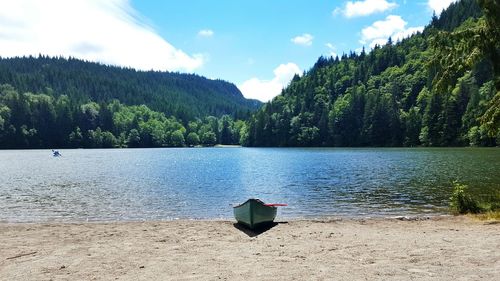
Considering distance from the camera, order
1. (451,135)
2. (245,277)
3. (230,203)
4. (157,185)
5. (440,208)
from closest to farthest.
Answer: (245,277), (440,208), (230,203), (157,185), (451,135)

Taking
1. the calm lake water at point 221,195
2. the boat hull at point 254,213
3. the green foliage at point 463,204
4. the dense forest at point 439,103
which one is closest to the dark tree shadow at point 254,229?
the boat hull at point 254,213

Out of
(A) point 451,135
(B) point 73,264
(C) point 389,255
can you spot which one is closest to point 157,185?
(B) point 73,264

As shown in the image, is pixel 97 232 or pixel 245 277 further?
pixel 97 232

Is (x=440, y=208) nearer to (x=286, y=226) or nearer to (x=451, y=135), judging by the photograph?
(x=286, y=226)

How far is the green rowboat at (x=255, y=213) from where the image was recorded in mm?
22031

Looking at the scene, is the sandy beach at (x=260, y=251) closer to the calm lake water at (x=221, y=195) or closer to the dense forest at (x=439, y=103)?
the calm lake water at (x=221, y=195)

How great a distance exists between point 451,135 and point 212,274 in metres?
140

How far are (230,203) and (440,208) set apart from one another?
15752 millimetres

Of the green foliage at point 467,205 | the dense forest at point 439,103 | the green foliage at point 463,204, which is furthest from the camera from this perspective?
the green foliage at point 463,204

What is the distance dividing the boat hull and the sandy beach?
0.59 meters

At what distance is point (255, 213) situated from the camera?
2214 cm

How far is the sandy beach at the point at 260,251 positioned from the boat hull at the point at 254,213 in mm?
591

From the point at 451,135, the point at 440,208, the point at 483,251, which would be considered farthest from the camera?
the point at 451,135

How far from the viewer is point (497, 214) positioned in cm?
2134
